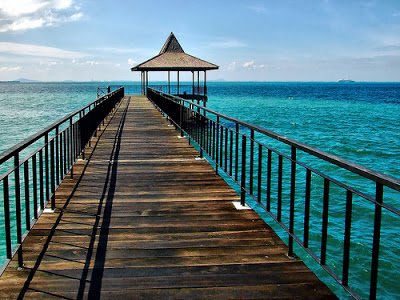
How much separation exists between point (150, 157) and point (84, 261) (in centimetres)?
499

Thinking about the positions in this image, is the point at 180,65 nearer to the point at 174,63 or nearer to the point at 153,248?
the point at 174,63

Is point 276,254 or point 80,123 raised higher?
point 80,123

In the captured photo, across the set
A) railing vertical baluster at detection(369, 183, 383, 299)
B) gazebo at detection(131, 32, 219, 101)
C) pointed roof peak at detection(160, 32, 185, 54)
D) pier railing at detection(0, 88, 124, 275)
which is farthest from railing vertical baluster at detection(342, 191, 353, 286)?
pointed roof peak at detection(160, 32, 185, 54)

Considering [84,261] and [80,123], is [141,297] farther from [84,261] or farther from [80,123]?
[80,123]

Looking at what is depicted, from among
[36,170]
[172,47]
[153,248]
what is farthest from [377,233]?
[172,47]

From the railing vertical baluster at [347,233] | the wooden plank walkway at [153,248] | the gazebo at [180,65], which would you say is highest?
the gazebo at [180,65]

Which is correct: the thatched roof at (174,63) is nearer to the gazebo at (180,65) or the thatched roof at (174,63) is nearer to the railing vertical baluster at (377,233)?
the gazebo at (180,65)

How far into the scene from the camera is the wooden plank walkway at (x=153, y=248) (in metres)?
2.94

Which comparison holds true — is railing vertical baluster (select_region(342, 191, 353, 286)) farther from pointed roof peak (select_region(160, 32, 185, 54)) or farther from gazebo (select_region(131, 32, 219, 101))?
pointed roof peak (select_region(160, 32, 185, 54))

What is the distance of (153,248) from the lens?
3.69 m

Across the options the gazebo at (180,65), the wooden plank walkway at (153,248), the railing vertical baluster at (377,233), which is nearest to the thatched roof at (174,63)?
the gazebo at (180,65)

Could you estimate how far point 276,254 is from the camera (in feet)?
11.7

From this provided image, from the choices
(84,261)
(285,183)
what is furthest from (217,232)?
(285,183)

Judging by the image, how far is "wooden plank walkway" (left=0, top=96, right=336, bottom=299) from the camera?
2939mm
